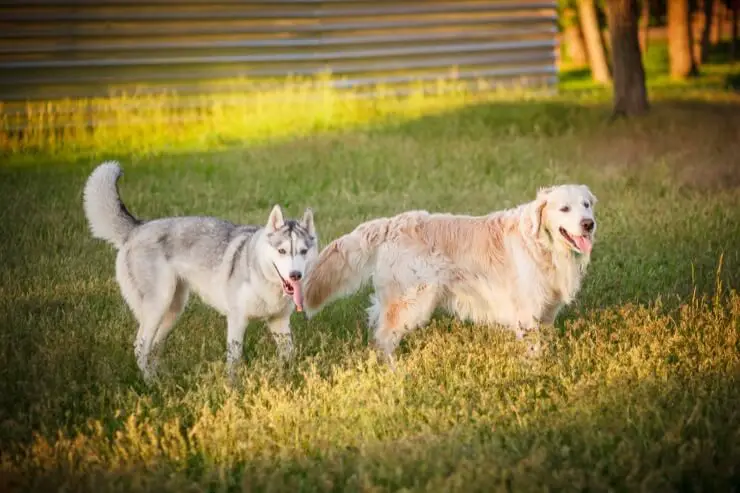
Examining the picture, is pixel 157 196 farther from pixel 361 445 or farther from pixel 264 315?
pixel 361 445

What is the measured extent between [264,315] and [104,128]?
38.0 ft

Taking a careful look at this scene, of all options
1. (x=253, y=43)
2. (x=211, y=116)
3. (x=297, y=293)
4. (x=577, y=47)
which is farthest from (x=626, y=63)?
(x=577, y=47)

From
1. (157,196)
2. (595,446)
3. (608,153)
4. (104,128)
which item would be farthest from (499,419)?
(104,128)

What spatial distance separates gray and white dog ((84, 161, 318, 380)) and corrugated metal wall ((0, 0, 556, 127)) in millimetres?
11887

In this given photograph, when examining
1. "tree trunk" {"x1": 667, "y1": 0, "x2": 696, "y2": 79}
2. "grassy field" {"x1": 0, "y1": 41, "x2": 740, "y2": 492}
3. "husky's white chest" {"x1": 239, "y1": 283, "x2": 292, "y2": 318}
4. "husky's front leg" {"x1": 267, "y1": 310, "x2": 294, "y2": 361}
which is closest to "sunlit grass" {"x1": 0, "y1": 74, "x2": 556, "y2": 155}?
"grassy field" {"x1": 0, "y1": 41, "x2": 740, "y2": 492}

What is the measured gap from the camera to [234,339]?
266 inches

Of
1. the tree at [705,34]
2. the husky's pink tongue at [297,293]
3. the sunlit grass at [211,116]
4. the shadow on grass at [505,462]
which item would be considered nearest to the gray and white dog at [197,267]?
the husky's pink tongue at [297,293]

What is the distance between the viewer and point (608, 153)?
607 inches

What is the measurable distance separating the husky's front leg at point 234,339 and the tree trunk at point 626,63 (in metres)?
13.2

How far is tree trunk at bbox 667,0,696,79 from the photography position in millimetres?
30022

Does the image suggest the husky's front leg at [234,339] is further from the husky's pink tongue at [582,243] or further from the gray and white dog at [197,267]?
the husky's pink tongue at [582,243]

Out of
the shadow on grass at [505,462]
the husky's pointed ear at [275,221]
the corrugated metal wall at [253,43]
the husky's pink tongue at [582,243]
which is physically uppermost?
the corrugated metal wall at [253,43]

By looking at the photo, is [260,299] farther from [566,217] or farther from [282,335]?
[566,217]

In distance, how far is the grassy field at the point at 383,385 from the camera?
5195 millimetres
